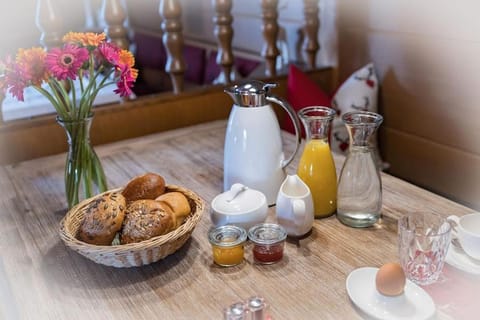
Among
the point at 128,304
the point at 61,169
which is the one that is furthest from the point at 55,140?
the point at 128,304

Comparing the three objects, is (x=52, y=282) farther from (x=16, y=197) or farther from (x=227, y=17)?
(x=227, y=17)

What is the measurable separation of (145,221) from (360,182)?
0.42m

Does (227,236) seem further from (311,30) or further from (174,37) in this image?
(311,30)

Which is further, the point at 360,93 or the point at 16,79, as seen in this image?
the point at 360,93

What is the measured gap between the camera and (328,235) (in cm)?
93

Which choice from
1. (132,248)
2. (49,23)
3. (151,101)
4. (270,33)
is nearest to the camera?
(132,248)

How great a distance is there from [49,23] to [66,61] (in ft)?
2.30

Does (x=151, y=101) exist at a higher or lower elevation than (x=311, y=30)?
lower

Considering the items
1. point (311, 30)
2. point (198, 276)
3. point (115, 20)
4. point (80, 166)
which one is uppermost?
point (115, 20)

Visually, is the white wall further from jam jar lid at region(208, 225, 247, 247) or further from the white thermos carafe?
jam jar lid at region(208, 225, 247, 247)

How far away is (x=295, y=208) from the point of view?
0.89 metres

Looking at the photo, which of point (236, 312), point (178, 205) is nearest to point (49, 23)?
point (178, 205)

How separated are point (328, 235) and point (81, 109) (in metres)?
0.55

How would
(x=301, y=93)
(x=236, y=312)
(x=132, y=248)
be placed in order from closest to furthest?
(x=236, y=312) < (x=132, y=248) < (x=301, y=93)
